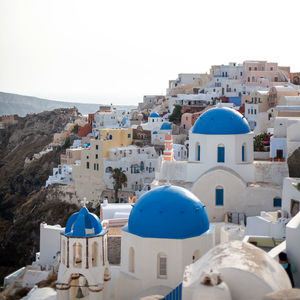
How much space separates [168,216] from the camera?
16094 mm

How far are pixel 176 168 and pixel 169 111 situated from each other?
35.7 m

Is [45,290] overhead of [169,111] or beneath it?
beneath

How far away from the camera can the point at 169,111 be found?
200 feet

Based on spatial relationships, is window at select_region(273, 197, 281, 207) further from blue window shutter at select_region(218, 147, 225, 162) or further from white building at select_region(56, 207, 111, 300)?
white building at select_region(56, 207, 111, 300)

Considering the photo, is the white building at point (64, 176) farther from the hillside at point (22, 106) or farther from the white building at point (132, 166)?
the hillside at point (22, 106)

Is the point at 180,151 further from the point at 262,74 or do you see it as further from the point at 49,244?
the point at 262,74

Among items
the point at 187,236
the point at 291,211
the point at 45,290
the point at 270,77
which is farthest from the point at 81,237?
the point at 270,77

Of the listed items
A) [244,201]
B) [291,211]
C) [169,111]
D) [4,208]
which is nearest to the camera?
[291,211]

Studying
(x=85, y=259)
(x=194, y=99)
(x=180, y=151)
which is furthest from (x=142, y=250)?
(x=194, y=99)

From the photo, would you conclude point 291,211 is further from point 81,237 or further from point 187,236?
point 81,237

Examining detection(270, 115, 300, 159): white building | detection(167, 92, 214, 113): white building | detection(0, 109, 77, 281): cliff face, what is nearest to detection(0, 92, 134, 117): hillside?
detection(0, 109, 77, 281): cliff face

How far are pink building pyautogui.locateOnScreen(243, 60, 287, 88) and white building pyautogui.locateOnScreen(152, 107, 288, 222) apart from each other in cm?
Answer: 3463

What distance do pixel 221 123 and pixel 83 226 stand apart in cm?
1020

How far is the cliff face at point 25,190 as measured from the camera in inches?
1683
